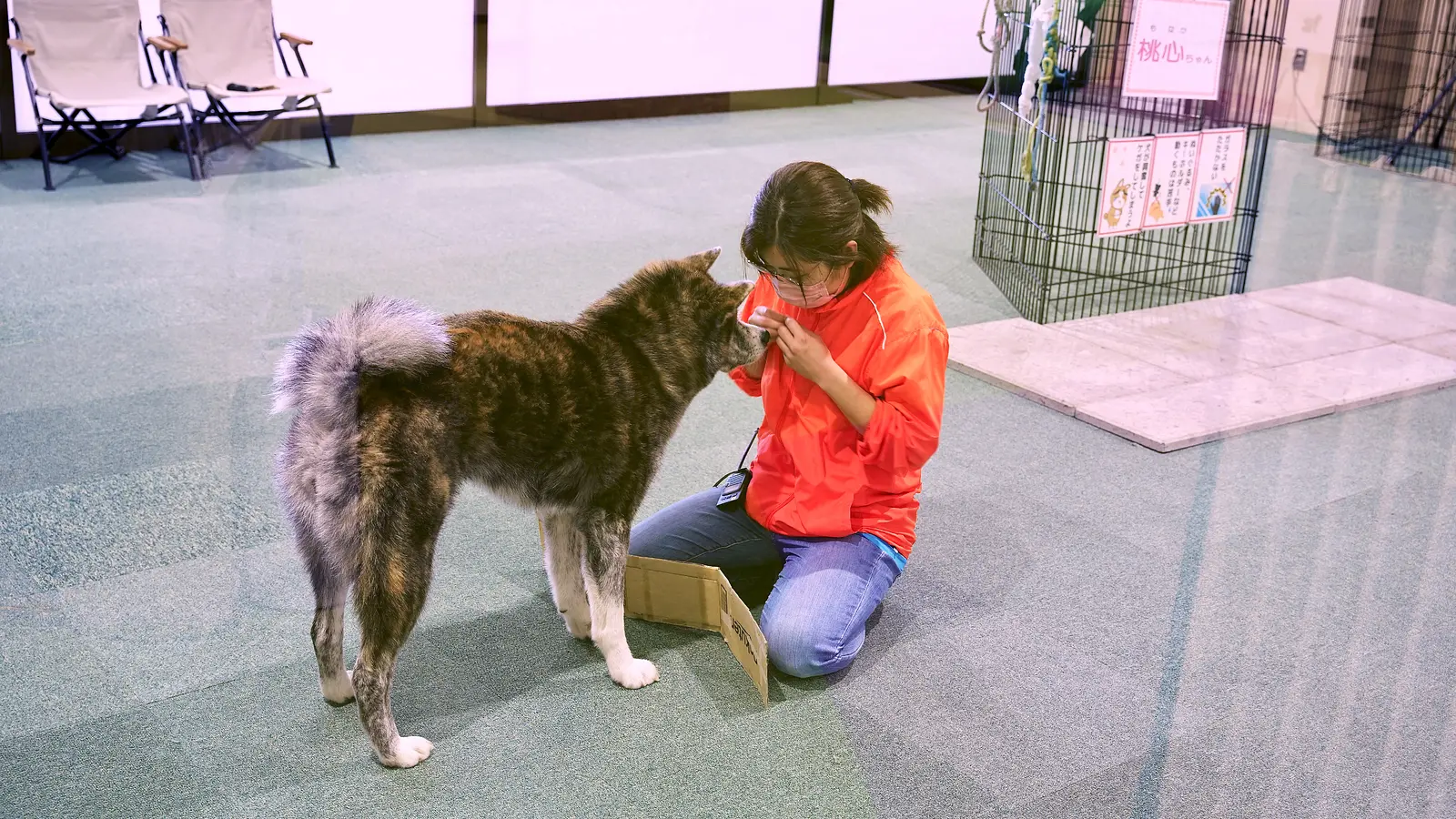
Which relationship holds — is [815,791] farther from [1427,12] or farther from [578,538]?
[1427,12]

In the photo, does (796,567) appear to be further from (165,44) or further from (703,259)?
(165,44)

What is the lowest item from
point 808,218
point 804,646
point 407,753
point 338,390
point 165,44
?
point 407,753

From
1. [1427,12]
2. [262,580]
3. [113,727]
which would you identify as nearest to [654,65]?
[1427,12]

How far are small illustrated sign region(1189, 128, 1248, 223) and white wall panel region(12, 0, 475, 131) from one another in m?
4.17

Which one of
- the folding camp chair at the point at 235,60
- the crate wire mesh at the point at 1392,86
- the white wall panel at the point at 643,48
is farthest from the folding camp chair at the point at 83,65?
the crate wire mesh at the point at 1392,86

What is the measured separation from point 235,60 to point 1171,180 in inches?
167

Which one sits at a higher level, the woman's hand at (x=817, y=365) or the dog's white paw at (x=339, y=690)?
the woman's hand at (x=817, y=365)

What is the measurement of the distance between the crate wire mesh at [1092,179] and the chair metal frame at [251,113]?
3210 mm

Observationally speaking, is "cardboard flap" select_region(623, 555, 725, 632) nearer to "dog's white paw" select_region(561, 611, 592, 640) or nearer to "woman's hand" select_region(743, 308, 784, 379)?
"dog's white paw" select_region(561, 611, 592, 640)

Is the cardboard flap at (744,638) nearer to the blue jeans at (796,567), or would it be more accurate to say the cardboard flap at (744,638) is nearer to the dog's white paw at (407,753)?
the blue jeans at (796,567)

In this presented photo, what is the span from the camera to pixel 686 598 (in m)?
2.25

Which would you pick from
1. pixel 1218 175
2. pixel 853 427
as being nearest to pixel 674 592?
pixel 853 427

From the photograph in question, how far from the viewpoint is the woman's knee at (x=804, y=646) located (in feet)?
6.78

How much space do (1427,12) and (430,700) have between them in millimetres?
7808
